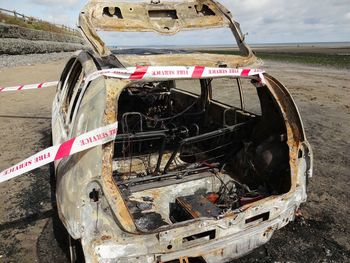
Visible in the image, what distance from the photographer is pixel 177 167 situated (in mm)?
4879

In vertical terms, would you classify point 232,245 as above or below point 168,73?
below

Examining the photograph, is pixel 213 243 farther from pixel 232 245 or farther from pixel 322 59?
pixel 322 59

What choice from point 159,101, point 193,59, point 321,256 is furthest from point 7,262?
point 159,101

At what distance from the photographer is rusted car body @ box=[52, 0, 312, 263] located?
276cm

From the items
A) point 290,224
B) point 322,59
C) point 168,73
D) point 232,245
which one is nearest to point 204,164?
point 290,224

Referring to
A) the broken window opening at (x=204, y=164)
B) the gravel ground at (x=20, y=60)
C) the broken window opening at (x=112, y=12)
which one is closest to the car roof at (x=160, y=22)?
the broken window opening at (x=112, y=12)

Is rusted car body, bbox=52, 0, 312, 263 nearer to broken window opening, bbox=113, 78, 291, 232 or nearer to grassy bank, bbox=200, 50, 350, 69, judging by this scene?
broken window opening, bbox=113, 78, 291, 232

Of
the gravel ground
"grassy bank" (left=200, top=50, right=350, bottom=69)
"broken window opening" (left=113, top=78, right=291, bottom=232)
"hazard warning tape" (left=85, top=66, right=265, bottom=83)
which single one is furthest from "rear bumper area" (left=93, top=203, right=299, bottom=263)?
"grassy bank" (left=200, top=50, right=350, bottom=69)

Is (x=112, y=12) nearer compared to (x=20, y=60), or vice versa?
(x=112, y=12)

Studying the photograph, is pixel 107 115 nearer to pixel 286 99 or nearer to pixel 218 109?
pixel 286 99

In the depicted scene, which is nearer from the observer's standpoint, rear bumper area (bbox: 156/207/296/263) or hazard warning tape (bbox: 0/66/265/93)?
rear bumper area (bbox: 156/207/296/263)

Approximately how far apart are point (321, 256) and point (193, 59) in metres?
2.41

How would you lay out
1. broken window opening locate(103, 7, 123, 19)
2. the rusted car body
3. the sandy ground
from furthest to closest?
1. broken window opening locate(103, 7, 123, 19)
2. the sandy ground
3. the rusted car body

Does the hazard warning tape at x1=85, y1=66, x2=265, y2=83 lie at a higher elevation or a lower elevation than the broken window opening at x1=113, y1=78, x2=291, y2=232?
higher
